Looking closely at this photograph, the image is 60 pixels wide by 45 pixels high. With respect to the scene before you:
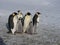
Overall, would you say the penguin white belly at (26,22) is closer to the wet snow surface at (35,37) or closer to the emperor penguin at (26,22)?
the emperor penguin at (26,22)

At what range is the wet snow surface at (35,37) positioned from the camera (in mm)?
11364

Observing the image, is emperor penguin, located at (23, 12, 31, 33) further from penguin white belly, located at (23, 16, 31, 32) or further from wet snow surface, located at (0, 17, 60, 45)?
wet snow surface, located at (0, 17, 60, 45)

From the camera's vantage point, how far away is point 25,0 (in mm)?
27891

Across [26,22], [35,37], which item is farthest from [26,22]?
[35,37]

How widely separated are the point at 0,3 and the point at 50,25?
10.9 meters

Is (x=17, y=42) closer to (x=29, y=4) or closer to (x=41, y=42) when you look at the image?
(x=41, y=42)

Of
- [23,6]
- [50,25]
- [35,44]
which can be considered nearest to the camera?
[35,44]

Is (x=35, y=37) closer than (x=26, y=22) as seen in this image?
Yes

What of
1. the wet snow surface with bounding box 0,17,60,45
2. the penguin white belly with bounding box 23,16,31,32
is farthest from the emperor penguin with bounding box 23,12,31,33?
the wet snow surface with bounding box 0,17,60,45

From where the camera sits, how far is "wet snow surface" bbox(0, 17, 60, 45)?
11364mm

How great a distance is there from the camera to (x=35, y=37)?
12.5 m

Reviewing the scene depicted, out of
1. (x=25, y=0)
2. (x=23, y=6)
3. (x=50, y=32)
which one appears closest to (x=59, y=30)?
(x=50, y=32)

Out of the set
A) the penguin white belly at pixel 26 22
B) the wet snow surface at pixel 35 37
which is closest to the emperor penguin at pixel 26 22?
the penguin white belly at pixel 26 22

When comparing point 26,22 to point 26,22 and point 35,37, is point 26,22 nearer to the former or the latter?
point 26,22
